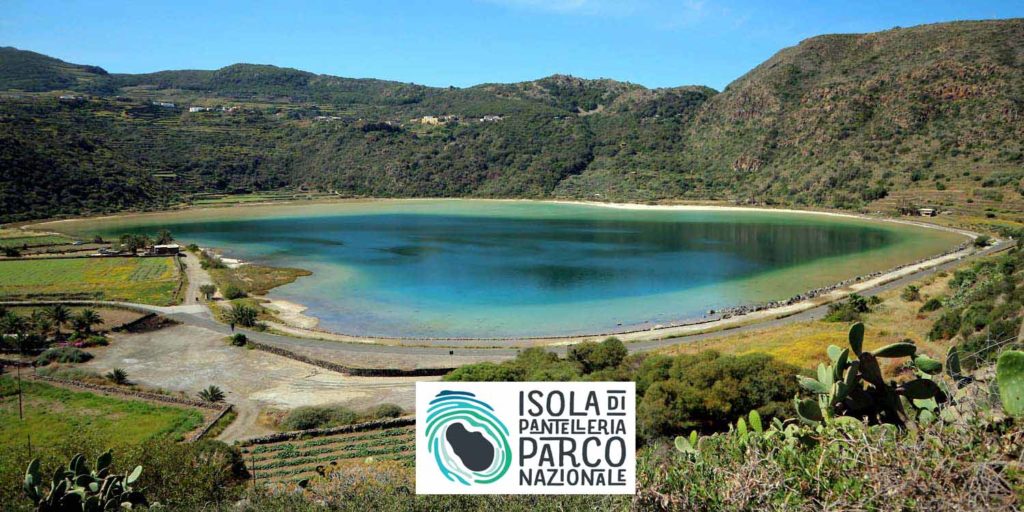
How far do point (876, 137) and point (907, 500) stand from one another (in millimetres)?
116209

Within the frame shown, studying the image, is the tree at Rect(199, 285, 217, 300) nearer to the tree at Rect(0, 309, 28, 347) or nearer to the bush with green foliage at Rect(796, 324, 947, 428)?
the tree at Rect(0, 309, 28, 347)

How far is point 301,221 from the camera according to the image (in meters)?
103

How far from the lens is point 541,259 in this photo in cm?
6050

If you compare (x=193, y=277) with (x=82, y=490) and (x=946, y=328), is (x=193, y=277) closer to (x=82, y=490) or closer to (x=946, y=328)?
(x=82, y=490)

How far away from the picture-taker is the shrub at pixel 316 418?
19688mm

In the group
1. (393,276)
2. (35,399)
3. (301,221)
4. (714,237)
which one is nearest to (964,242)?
(714,237)

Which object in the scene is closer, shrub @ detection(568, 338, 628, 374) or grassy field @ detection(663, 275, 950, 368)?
grassy field @ detection(663, 275, 950, 368)

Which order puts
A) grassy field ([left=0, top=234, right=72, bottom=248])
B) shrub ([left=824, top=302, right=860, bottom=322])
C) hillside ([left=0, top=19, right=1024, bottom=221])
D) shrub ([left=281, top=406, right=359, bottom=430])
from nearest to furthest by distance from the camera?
shrub ([left=281, top=406, right=359, bottom=430])
shrub ([left=824, top=302, right=860, bottom=322])
grassy field ([left=0, top=234, right=72, bottom=248])
hillside ([left=0, top=19, right=1024, bottom=221])

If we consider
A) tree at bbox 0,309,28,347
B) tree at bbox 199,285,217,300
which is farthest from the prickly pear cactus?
tree at bbox 199,285,217,300

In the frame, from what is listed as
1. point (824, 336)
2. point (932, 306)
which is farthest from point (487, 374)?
point (932, 306)

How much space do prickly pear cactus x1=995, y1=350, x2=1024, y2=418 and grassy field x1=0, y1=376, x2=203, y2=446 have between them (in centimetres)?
2081

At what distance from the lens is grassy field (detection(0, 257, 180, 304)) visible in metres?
41.5

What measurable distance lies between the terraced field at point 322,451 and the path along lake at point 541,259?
14881 millimetres

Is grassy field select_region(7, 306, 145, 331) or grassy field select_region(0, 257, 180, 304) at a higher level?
grassy field select_region(0, 257, 180, 304)
